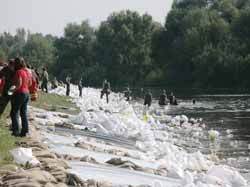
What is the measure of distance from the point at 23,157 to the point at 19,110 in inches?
128

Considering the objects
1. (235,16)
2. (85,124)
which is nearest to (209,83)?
(235,16)

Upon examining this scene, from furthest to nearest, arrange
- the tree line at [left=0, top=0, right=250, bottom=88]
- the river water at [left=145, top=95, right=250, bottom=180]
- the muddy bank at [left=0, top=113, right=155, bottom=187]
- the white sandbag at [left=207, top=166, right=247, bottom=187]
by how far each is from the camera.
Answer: the tree line at [left=0, top=0, right=250, bottom=88] < the river water at [left=145, top=95, right=250, bottom=180] < the white sandbag at [left=207, top=166, right=247, bottom=187] < the muddy bank at [left=0, top=113, right=155, bottom=187]

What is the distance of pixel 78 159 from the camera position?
15055 mm

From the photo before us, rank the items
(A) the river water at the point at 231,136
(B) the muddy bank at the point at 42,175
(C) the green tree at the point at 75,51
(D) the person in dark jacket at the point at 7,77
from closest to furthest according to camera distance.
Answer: (B) the muddy bank at the point at 42,175, (D) the person in dark jacket at the point at 7,77, (A) the river water at the point at 231,136, (C) the green tree at the point at 75,51

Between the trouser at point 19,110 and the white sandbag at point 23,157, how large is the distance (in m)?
2.55

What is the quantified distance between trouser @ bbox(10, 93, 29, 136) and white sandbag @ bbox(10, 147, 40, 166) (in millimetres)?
2553

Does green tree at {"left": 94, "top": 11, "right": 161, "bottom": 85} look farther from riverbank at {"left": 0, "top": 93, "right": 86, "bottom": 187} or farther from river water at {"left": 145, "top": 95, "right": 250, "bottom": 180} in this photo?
riverbank at {"left": 0, "top": 93, "right": 86, "bottom": 187}

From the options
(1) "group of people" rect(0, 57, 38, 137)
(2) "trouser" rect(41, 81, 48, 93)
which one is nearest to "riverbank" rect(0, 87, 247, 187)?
(1) "group of people" rect(0, 57, 38, 137)

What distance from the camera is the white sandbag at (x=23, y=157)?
40.4 ft

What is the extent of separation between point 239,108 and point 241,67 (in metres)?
40.0

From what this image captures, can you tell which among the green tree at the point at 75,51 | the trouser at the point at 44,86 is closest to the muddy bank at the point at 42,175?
the trouser at the point at 44,86

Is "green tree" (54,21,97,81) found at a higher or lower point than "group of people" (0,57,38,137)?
higher

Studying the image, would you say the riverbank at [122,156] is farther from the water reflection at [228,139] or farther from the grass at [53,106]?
the grass at [53,106]

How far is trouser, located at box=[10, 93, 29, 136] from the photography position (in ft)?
49.5
